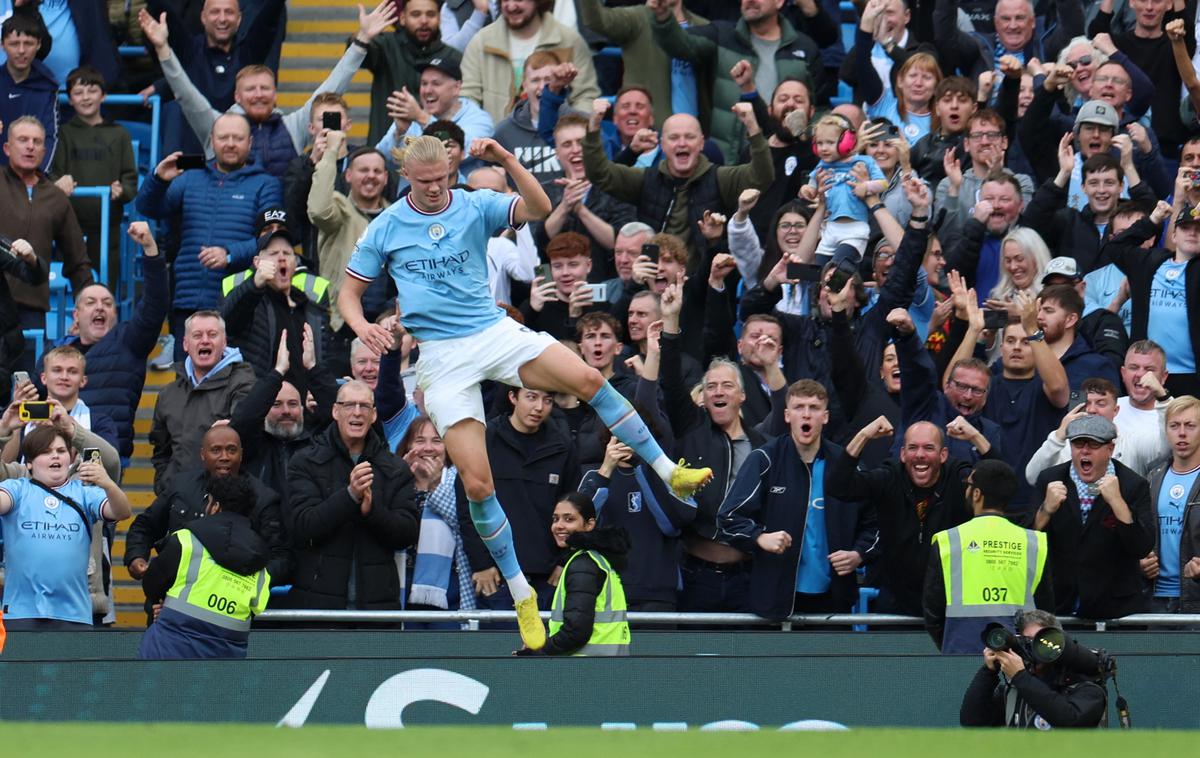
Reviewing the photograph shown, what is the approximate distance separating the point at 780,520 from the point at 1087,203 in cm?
378

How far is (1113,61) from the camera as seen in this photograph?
14289 mm

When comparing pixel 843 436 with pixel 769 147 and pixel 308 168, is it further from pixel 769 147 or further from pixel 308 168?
pixel 308 168

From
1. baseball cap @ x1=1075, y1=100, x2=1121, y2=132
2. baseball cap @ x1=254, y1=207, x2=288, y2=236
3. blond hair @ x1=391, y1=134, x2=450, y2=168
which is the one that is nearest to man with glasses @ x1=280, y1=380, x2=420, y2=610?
blond hair @ x1=391, y1=134, x2=450, y2=168

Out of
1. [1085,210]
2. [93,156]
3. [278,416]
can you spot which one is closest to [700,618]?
[278,416]

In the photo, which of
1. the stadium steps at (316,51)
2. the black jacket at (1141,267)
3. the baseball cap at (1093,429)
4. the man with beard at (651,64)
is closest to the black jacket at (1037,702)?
the baseball cap at (1093,429)

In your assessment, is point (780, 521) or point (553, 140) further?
point (553, 140)

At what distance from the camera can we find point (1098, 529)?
1074cm

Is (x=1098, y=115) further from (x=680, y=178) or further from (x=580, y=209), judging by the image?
(x=580, y=209)

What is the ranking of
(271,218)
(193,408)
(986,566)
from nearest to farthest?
(986,566)
(193,408)
(271,218)

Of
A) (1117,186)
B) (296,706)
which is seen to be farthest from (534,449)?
(1117,186)

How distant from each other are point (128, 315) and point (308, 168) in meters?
2.38

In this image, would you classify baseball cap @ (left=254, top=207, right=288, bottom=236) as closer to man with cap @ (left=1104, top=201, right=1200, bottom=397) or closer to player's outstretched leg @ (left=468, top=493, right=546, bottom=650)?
player's outstretched leg @ (left=468, top=493, right=546, bottom=650)

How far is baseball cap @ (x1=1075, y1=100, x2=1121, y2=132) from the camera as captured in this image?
44.3ft

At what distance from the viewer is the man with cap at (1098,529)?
1065 cm
